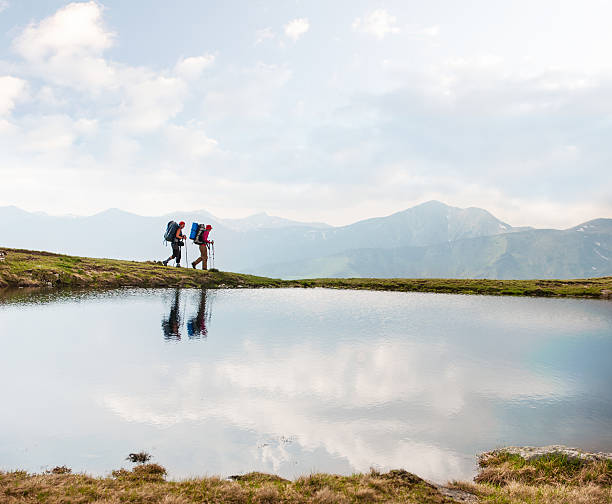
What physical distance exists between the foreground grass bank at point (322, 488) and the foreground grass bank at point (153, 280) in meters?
61.0

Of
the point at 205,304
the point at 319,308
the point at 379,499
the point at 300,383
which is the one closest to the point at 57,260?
the point at 205,304

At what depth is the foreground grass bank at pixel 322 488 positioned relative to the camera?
994cm

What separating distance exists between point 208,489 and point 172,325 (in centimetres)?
2735

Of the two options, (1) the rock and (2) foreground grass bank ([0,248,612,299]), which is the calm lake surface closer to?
(1) the rock

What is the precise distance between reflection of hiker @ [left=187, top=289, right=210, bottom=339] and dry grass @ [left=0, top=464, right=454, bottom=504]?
20349mm

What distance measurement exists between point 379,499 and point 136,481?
24.6 ft

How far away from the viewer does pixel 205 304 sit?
5219cm

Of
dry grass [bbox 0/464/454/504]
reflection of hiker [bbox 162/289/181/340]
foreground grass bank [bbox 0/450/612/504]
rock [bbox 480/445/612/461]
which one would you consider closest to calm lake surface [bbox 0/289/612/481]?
reflection of hiker [bbox 162/289/181/340]

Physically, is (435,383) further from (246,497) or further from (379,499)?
(246,497)

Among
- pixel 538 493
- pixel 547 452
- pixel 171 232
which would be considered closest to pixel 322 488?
pixel 538 493

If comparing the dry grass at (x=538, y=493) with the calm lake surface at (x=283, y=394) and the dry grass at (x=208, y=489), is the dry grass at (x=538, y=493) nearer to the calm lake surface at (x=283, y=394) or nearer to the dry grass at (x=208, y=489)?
the calm lake surface at (x=283, y=394)

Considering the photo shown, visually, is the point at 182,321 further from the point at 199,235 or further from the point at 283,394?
the point at 199,235

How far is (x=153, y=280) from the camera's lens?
242ft

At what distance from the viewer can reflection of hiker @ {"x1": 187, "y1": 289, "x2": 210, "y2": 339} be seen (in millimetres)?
32263
